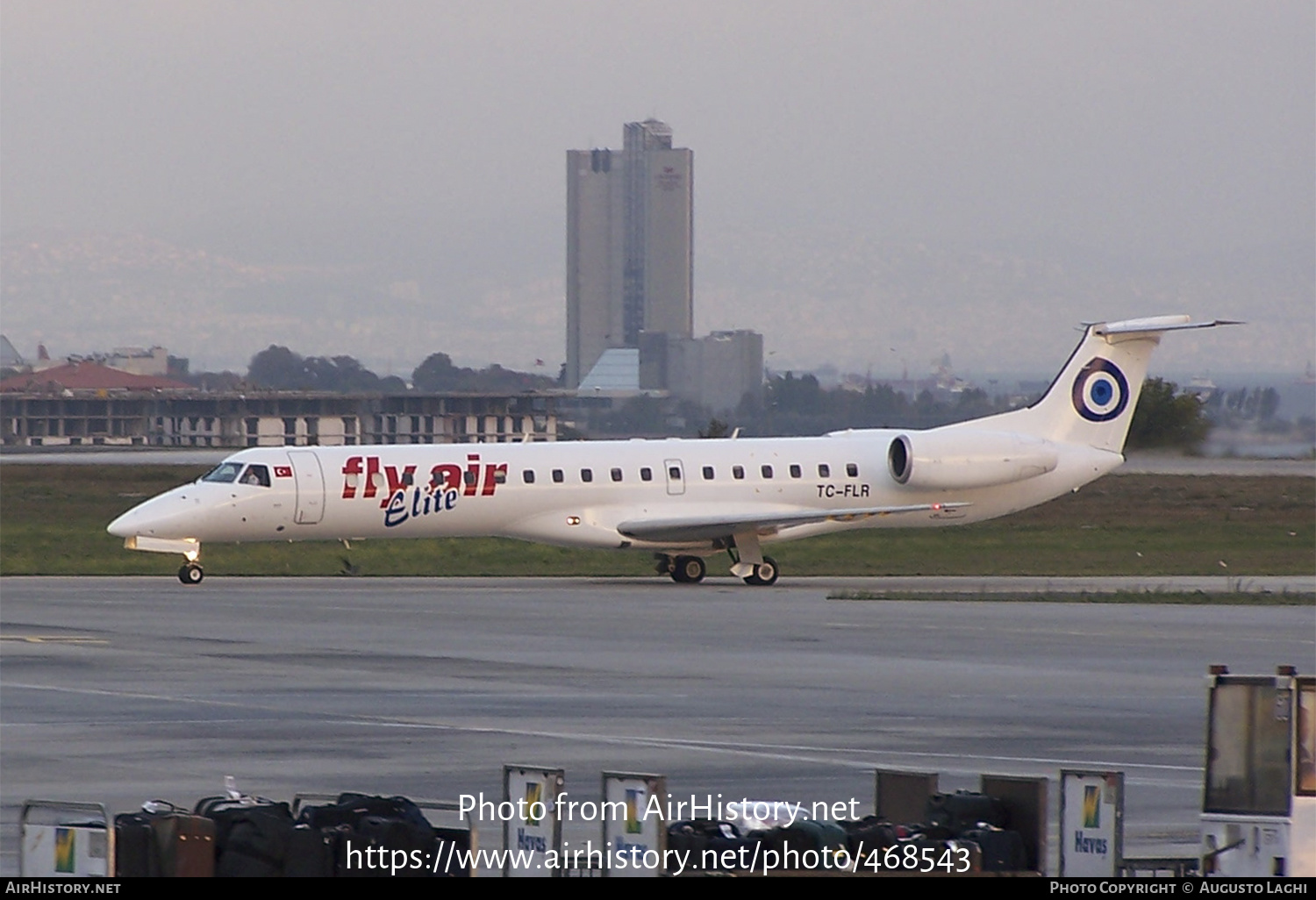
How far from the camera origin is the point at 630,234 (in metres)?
142

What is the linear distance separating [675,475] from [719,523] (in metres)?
1.43

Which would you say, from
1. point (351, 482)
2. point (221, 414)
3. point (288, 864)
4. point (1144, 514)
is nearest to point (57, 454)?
point (221, 414)

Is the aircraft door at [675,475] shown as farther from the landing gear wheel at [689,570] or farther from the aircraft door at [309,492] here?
the aircraft door at [309,492]

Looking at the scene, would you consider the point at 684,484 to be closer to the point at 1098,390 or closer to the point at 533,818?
the point at 1098,390

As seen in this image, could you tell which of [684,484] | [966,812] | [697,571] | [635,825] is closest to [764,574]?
[697,571]

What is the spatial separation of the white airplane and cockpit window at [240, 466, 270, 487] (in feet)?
0.07

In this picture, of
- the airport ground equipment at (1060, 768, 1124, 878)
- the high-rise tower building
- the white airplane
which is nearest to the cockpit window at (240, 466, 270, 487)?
the white airplane

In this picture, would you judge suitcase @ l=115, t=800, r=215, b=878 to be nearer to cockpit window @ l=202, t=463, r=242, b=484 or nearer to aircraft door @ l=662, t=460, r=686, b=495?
cockpit window @ l=202, t=463, r=242, b=484

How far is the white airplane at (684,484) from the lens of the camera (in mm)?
30297

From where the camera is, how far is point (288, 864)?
7.41m

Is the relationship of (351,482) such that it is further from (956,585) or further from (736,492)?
(956,585)

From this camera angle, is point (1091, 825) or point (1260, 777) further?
point (1091, 825)

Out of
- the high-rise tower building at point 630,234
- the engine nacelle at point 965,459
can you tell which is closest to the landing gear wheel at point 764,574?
the engine nacelle at point 965,459
